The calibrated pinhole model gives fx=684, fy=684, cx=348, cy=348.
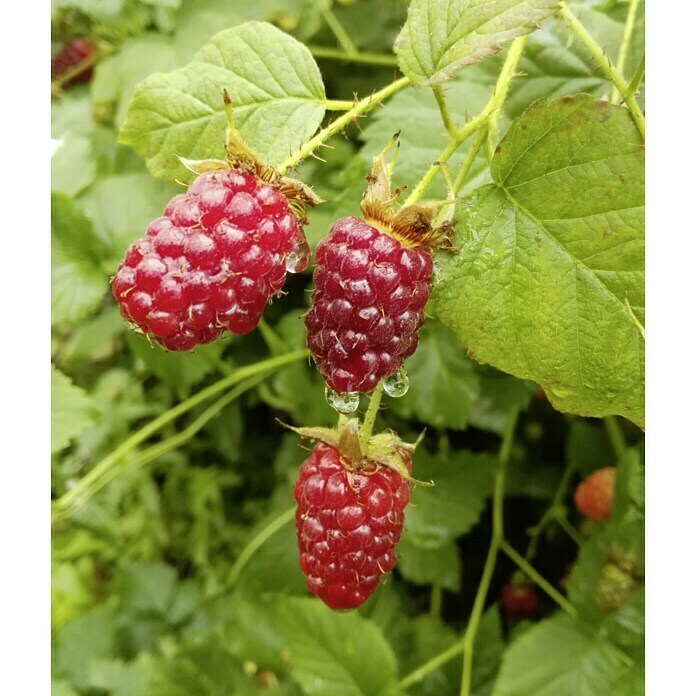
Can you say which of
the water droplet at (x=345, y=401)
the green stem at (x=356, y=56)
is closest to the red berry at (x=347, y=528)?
the water droplet at (x=345, y=401)

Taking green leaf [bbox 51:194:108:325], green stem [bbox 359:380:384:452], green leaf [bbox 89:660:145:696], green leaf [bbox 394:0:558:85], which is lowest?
green leaf [bbox 89:660:145:696]

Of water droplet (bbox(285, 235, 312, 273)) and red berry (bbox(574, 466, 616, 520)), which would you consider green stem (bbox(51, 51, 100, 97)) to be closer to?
water droplet (bbox(285, 235, 312, 273))

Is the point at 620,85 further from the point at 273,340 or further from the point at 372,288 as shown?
the point at 273,340

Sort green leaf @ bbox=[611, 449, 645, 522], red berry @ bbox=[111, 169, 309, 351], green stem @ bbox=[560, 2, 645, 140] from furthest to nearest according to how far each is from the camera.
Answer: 1. green leaf @ bbox=[611, 449, 645, 522]
2. green stem @ bbox=[560, 2, 645, 140]
3. red berry @ bbox=[111, 169, 309, 351]

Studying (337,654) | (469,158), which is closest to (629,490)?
(337,654)

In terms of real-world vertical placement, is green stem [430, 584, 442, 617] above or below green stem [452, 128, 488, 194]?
below

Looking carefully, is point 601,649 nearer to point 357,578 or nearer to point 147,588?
point 357,578

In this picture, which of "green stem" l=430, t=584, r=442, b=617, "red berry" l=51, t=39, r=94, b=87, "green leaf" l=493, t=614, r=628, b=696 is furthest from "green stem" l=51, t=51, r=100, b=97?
"green leaf" l=493, t=614, r=628, b=696
